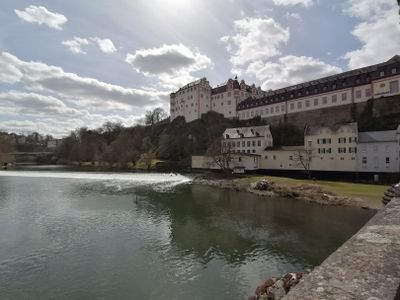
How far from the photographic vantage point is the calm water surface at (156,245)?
45.2 feet

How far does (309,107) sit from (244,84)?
32.2 metres

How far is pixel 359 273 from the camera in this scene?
254 inches

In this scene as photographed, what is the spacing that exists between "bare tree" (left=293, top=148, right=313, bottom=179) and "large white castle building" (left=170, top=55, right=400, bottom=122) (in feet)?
65.1

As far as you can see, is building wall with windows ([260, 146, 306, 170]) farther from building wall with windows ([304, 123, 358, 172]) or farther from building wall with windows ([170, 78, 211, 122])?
building wall with windows ([170, 78, 211, 122])

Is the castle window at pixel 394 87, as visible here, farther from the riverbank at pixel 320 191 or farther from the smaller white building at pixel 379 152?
the riverbank at pixel 320 191

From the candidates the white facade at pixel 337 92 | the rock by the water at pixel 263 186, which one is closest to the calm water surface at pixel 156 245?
the rock by the water at pixel 263 186

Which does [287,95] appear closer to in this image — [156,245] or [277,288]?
[156,245]

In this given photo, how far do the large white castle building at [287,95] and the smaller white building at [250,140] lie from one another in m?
14.4

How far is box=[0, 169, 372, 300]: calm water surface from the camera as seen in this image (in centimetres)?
1377

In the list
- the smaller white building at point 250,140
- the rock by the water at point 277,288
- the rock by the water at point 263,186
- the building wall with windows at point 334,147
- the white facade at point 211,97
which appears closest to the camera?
the rock by the water at point 277,288

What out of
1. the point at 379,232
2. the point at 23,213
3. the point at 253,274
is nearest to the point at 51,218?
the point at 23,213

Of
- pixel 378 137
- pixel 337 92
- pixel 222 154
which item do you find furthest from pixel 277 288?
pixel 337 92

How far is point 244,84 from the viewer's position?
101 m

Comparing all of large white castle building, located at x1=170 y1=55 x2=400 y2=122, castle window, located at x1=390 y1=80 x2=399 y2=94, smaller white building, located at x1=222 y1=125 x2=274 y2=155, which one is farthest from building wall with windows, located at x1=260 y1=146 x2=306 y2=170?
castle window, located at x1=390 y1=80 x2=399 y2=94
